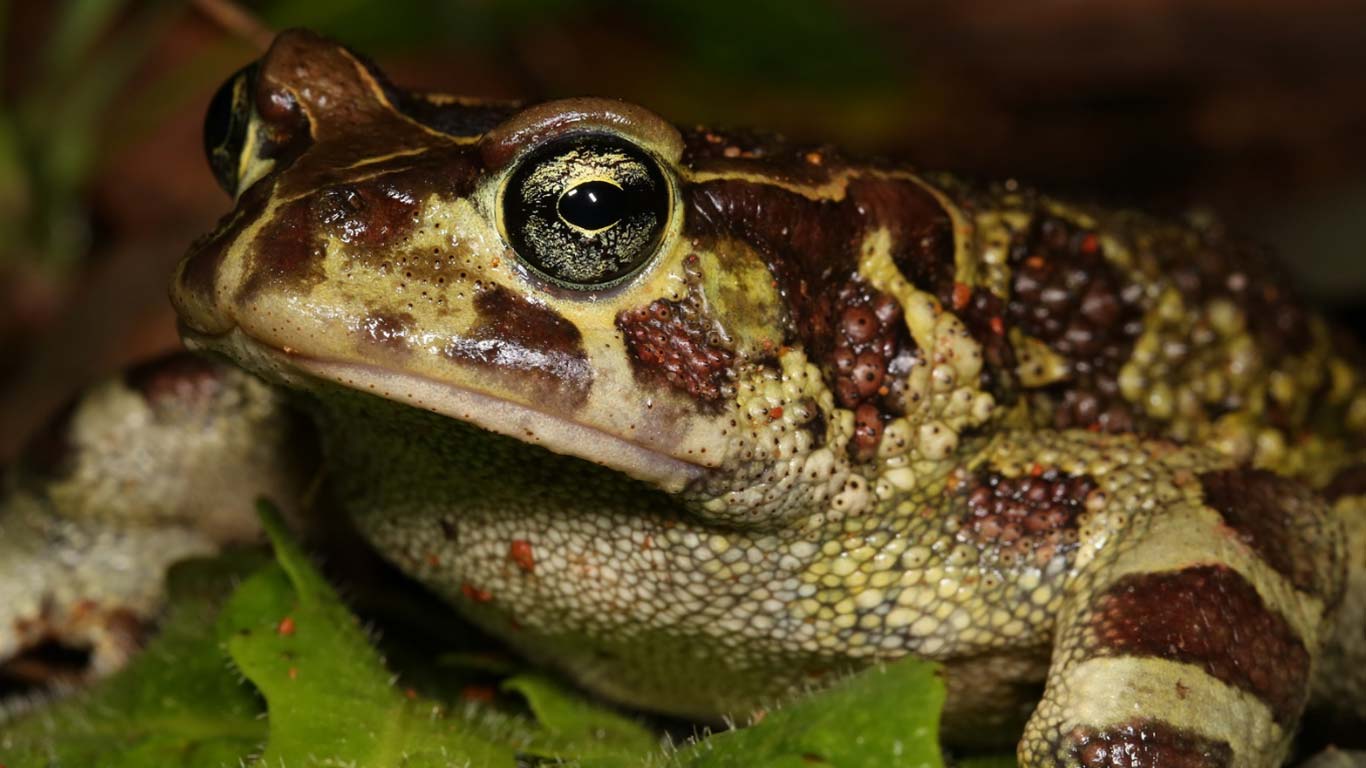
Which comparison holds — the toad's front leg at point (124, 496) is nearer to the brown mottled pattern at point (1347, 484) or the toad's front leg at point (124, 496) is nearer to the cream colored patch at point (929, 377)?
the cream colored patch at point (929, 377)

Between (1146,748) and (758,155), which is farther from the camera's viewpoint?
(758,155)

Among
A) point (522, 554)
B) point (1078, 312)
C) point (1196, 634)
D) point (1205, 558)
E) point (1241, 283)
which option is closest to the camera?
point (1196, 634)

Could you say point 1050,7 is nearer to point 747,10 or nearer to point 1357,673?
point 747,10

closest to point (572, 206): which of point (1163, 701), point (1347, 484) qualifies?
point (1163, 701)

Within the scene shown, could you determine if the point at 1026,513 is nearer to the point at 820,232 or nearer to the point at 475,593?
the point at 820,232

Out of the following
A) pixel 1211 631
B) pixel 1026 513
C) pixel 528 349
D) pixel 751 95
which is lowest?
pixel 1211 631

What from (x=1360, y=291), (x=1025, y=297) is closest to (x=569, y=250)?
(x=1025, y=297)

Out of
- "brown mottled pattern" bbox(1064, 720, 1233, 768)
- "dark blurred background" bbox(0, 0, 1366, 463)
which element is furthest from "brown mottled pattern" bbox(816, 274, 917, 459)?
"dark blurred background" bbox(0, 0, 1366, 463)

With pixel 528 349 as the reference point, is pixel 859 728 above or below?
below

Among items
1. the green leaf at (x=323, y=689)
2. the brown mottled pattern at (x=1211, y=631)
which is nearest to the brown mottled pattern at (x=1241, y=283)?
the brown mottled pattern at (x=1211, y=631)
